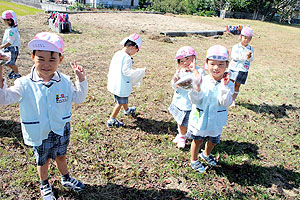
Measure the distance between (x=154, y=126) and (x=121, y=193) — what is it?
1987mm

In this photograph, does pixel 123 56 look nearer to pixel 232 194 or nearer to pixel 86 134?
pixel 86 134

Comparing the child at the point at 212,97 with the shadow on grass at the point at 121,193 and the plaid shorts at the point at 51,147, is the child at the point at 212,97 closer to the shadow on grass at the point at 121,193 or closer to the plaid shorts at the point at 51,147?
the shadow on grass at the point at 121,193

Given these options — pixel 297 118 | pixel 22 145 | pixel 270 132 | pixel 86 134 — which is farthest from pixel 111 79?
pixel 297 118

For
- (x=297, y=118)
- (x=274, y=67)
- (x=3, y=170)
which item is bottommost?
(x=3, y=170)

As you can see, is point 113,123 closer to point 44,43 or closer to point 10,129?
point 10,129

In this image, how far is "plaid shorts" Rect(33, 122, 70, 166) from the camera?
2.64 meters

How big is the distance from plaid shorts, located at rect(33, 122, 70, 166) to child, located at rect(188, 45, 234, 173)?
173 cm

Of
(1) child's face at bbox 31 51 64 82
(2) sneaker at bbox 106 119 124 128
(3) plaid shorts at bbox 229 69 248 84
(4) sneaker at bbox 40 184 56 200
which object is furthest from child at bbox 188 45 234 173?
(3) plaid shorts at bbox 229 69 248 84

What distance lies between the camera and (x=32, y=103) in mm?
2396

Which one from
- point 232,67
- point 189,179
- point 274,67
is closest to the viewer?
point 189,179

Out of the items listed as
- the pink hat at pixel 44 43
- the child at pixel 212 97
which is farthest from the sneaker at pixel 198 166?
the pink hat at pixel 44 43

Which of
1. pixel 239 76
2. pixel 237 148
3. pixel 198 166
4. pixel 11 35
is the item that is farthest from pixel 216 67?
pixel 11 35

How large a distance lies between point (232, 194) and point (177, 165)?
963 mm

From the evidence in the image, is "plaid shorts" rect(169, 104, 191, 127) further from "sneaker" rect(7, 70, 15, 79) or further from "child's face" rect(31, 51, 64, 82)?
"sneaker" rect(7, 70, 15, 79)
